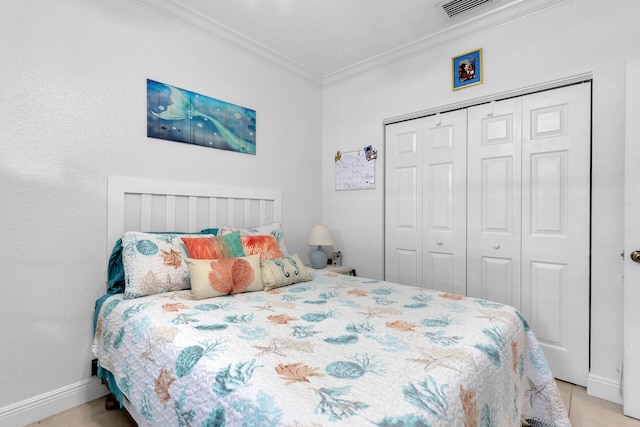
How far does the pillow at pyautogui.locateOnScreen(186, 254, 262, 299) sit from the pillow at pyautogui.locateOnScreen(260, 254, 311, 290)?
67 millimetres

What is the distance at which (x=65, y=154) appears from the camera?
1856mm

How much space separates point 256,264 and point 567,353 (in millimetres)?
2138

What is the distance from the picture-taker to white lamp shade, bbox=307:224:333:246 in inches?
121

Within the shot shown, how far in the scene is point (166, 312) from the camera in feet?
5.01

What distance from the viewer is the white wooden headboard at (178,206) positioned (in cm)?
204

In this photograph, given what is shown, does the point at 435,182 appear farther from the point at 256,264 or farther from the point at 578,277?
the point at 256,264

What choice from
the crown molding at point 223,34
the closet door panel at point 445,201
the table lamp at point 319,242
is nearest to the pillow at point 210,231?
the table lamp at point 319,242

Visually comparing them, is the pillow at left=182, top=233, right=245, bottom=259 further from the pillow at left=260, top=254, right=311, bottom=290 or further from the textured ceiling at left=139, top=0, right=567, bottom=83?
the textured ceiling at left=139, top=0, right=567, bottom=83

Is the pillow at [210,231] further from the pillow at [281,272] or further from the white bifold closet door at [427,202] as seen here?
the white bifold closet door at [427,202]

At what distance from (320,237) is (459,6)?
210 centimetres

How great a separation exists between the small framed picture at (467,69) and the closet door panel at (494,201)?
21 centimetres

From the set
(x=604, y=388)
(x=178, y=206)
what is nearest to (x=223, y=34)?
(x=178, y=206)

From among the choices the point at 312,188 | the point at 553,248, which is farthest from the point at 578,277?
the point at 312,188

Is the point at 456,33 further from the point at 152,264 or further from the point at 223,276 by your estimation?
the point at 152,264
